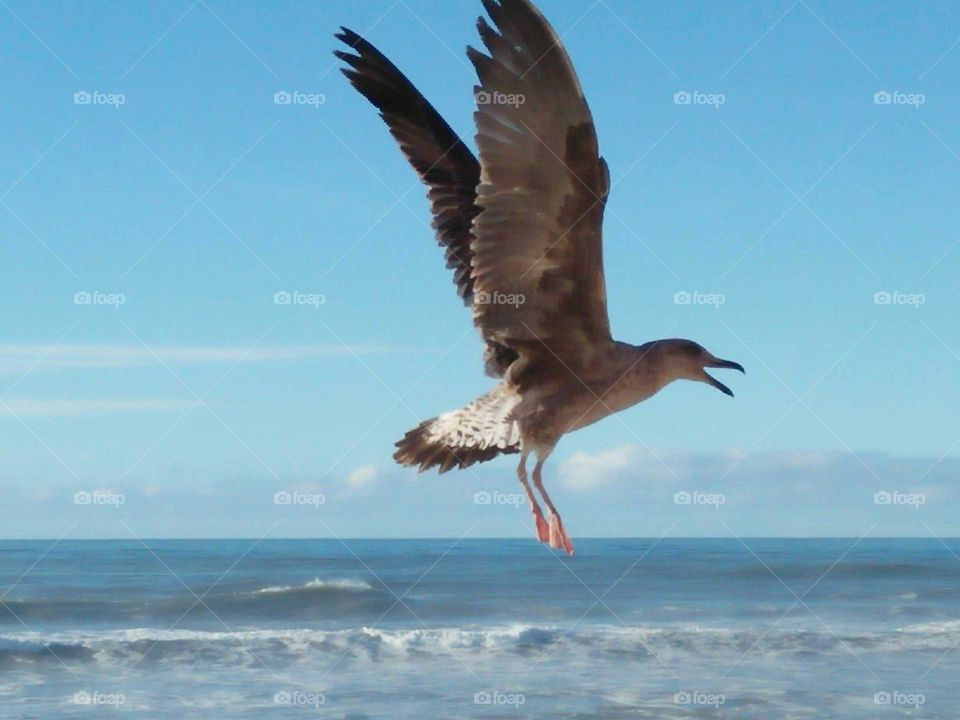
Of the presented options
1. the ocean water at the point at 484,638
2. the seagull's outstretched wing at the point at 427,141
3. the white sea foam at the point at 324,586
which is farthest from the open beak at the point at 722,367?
the white sea foam at the point at 324,586

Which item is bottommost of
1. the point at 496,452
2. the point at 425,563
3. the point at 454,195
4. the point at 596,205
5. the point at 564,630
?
the point at 496,452

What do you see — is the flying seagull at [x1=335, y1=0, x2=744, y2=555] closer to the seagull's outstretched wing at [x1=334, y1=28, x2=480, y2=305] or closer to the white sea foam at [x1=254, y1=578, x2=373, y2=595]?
the seagull's outstretched wing at [x1=334, y1=28, x2=480, y2=305]

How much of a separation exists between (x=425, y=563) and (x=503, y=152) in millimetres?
31106

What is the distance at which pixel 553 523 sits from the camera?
3623 millimetres

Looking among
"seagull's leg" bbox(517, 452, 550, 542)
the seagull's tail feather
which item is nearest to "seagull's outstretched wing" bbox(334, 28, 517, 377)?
the seagull's tail feather

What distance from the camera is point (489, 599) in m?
26.0

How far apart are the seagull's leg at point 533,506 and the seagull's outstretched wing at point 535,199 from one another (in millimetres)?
327

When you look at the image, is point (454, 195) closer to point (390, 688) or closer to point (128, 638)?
point (390, 688)

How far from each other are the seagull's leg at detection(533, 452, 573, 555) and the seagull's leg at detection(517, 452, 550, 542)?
0.03 meters

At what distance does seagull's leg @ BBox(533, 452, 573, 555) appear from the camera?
136 inches

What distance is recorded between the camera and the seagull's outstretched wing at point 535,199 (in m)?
3.52

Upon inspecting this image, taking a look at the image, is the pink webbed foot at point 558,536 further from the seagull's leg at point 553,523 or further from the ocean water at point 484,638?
the ocean water at point 484,638

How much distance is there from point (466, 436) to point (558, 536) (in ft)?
2.70

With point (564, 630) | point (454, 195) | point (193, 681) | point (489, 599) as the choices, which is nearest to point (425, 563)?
point (489, 599)
